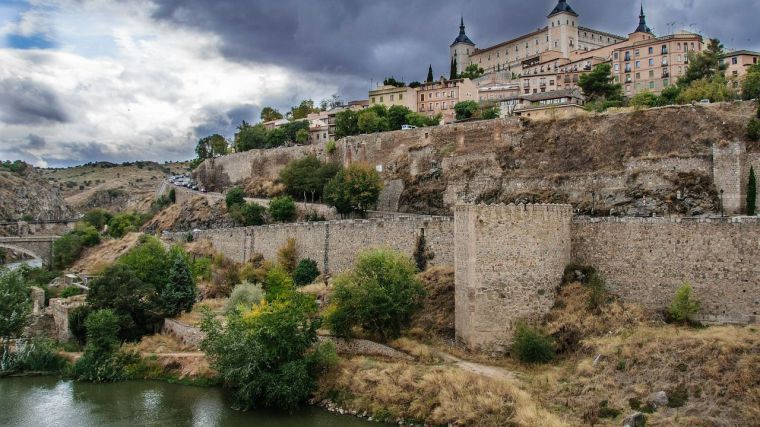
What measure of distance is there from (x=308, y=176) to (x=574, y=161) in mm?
21727

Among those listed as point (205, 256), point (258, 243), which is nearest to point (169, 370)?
point (258, 243)

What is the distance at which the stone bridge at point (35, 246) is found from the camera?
58403 mm

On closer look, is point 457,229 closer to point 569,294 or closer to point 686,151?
point 569,294

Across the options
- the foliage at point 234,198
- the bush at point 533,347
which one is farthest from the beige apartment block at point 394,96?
the bush at point 533,347

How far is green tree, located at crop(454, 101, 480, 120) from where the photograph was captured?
2372 inches

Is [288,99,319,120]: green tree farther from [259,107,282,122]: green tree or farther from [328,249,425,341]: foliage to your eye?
[328,249,425,341]: foliage

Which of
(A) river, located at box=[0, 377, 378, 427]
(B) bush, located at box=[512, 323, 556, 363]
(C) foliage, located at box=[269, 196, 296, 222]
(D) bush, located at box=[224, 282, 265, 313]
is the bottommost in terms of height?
(A) river, located at box=[0, 377, 378, 427]

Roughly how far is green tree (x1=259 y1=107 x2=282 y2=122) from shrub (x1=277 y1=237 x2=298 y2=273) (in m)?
62.7

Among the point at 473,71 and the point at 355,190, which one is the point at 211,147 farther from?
the point at 355,190

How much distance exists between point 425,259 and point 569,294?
28.0 feet

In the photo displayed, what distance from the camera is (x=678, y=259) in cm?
2078

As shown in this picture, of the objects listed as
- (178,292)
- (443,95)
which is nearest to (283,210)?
(178,292)

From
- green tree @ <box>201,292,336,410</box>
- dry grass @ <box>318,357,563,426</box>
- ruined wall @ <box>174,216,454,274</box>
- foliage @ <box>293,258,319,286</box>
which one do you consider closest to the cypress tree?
ruined wall @ <box>174,216,454,274</box>

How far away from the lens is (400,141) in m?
50.2
